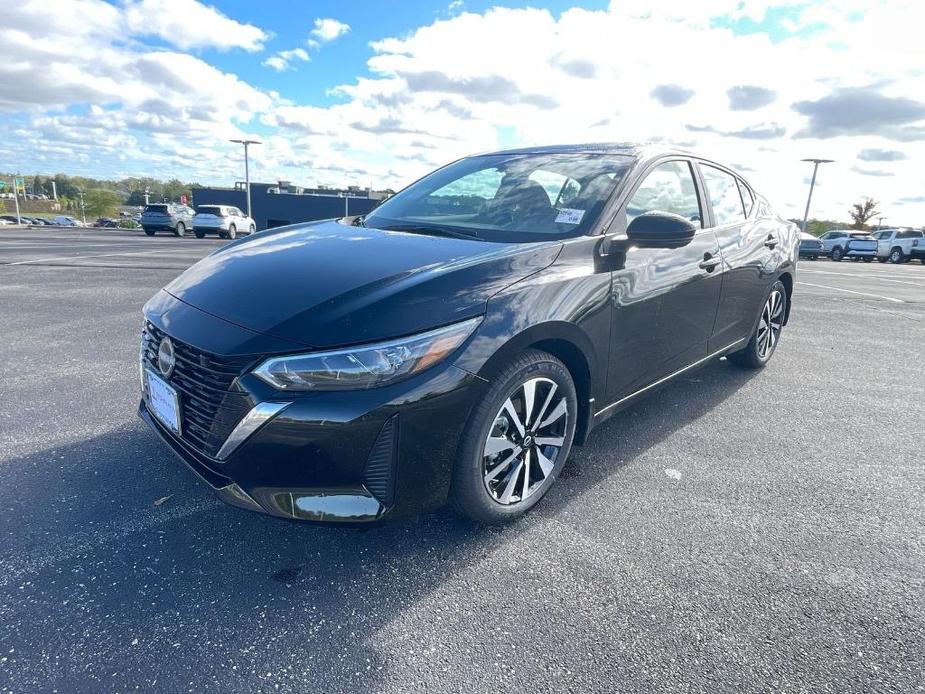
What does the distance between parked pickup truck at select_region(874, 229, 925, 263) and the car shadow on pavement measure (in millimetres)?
33957

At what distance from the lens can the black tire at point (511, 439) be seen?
2.14m

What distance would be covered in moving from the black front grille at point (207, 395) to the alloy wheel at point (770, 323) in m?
4.08

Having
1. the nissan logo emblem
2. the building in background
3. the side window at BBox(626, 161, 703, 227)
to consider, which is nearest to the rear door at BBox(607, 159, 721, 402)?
the side window at BBox(626, 161, 703, 227)

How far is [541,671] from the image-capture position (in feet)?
5.62

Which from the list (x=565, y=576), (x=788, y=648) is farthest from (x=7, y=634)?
(x=788, y=648)

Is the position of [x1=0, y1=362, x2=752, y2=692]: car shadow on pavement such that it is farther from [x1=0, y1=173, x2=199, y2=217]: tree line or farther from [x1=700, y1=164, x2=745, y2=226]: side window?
[x1=0, y1=173, x2=199, y2=217]: tree line

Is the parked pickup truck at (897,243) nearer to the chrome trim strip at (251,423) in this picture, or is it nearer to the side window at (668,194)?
the side window at (668,194)

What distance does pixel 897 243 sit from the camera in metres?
28.9

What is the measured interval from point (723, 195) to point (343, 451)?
3.30m

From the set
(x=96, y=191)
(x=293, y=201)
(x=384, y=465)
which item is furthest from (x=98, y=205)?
(x=384, y=465)

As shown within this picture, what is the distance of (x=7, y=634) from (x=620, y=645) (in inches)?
75.5

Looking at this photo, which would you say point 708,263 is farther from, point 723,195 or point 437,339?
point 437,339

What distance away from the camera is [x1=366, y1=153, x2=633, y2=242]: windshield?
2.79 metres

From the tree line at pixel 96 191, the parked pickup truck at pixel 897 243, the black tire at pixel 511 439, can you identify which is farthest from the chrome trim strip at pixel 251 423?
the tree line at pixel 96 191
